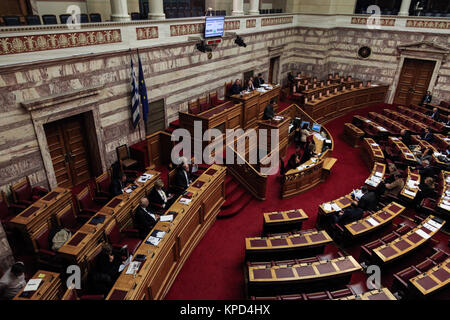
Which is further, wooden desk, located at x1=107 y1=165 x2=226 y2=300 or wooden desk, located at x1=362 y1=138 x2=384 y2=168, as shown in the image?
wooden desk, located at x1=362 y1=138 x2=384 y2=168

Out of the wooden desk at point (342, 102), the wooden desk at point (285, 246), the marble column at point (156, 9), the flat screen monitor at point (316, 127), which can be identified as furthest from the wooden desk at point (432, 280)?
the marble column at point (156, 9)

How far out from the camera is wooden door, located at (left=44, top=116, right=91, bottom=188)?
26.0 ft

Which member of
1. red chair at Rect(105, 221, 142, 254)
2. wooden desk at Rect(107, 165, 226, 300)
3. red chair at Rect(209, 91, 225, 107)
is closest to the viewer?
wooden desk at Rect(107, 165, 226, 300)

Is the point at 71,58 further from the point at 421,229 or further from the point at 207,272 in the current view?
the point at 421,229

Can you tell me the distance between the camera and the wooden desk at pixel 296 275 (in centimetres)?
559

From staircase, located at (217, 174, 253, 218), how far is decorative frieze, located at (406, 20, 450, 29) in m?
12.9

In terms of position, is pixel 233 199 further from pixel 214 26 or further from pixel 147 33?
pixel 214 26

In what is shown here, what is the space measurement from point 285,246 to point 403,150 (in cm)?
704

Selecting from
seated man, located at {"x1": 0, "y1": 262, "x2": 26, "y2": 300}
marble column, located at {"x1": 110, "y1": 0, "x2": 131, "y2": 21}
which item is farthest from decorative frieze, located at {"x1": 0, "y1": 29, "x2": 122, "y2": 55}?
seated man, located at {"x1": 0, "y1": 262, "x2": 26, "y2": 300}

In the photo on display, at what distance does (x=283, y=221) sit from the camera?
7.28 m

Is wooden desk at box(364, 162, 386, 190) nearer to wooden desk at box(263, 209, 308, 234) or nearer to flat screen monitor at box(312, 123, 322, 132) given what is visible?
wooden desk at box(263, 209, 308, 234)

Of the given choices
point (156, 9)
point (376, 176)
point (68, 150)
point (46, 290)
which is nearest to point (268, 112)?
point (376, 176)

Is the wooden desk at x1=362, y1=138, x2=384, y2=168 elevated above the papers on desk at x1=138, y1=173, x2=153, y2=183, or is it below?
below

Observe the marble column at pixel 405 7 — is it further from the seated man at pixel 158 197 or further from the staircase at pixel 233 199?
the seated man at pixel 158 197
